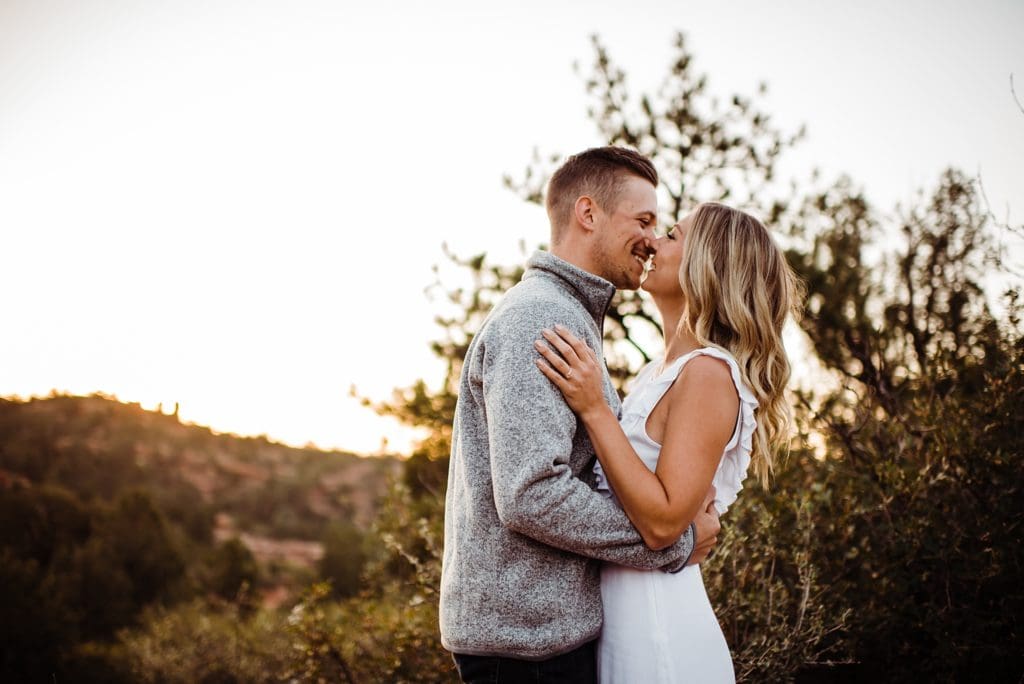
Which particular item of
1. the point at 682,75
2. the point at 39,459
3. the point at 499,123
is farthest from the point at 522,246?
the point at 39,459

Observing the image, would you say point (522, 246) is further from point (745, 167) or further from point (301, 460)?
point (301, 460)

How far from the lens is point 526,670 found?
154cm

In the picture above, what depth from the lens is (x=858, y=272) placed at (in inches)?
239

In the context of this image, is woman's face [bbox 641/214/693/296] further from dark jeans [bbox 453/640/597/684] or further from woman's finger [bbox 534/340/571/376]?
dark jeans [bbox 453/640/597/684]

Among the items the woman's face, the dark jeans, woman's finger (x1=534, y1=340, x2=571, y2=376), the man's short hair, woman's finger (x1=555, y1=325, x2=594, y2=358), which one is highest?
the man's short hair

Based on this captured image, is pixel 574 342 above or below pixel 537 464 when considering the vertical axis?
above

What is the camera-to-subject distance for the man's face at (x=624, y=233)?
206 centimetres

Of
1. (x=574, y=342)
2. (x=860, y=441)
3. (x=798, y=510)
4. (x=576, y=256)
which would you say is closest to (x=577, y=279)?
(x=576, y=256)

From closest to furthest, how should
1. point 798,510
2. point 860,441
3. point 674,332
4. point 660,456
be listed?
point 660,456
point 674,332
point 798,510
point 860,441

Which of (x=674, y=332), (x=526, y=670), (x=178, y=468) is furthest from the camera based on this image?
(x=178, y=468)

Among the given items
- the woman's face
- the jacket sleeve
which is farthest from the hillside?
the jacket sleeve

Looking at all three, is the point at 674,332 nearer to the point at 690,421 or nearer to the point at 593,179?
the point at 593,179

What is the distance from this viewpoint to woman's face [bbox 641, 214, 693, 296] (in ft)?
7.85

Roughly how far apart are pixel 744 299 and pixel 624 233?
17.9 inches
